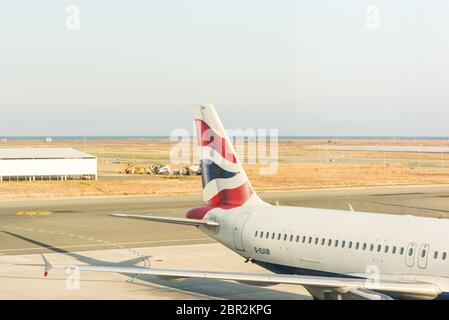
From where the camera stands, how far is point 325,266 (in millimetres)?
32594

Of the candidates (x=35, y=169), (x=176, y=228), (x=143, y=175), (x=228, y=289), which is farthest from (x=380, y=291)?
(x=143, y=175)

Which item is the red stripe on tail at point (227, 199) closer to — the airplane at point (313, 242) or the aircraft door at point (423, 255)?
the airplane at point (313, 242)

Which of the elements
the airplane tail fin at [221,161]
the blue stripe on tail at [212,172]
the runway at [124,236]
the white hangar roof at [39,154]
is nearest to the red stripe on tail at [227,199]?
the airplane tail fin at [221,161]

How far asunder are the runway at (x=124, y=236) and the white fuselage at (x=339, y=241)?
2830mm

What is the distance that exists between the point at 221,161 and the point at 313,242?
784 centimetres

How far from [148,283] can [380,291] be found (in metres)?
15.7

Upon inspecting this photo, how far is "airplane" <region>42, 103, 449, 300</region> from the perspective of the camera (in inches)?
1080

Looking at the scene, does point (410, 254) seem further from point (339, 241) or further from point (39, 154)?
point (39, 154)

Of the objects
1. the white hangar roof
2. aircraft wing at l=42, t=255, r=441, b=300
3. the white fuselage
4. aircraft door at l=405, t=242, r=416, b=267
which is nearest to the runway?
the white fuselage

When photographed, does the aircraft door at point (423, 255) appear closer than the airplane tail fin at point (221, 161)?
Yes

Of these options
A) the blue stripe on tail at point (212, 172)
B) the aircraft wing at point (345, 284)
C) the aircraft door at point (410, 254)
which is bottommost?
the aircraft wing at point (345, 284)

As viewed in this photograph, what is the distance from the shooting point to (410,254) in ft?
95.5

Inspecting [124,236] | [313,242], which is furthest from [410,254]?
[124,236]

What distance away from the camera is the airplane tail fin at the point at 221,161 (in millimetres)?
38781
